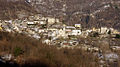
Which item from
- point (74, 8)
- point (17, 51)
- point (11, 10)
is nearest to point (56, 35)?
point (17, 51)

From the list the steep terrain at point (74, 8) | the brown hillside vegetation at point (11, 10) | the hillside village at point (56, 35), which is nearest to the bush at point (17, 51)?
the hillside village at point (56, 35)

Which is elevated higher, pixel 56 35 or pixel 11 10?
pixel 11 10

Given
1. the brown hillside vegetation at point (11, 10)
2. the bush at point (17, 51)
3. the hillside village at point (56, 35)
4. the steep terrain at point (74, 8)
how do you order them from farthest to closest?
the steep terrain at point (74, 8) → the brown hillside vegetation at point (11, 10) → the hillside village at point (56, 35) → the bush at point (17, 51)

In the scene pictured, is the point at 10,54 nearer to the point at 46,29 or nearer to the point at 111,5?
the point at 46,29

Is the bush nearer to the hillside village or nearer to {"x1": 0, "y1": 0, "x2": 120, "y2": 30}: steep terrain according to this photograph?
the hillside village

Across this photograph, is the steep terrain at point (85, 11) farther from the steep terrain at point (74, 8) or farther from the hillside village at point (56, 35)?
the hillside village at point (56, 35)

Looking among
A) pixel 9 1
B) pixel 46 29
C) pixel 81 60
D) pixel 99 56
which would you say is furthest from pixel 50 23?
pixel 9 1

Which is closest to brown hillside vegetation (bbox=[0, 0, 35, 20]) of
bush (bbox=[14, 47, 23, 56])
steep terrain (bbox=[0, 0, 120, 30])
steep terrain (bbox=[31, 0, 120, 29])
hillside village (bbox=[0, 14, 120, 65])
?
steep terrain (bbox=[0, 0, 120, 30])

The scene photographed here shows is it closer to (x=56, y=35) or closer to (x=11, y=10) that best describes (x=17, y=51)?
(x=56, y=35)

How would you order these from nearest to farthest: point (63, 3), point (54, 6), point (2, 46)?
point (2, 46), point (54, 6), point (63, 3)

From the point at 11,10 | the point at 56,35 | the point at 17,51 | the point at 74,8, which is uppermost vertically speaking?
the point at 74,8

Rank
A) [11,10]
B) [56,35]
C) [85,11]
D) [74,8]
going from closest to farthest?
[56,35] → [11,10] → [85,11] → [74,8]
